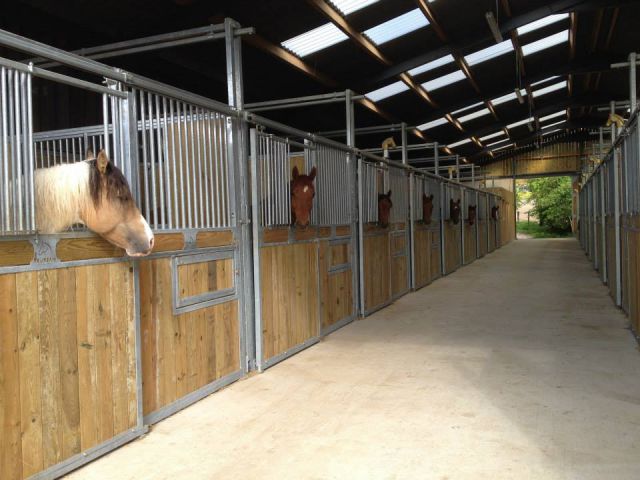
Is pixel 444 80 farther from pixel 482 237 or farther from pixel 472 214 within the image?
pixel 482 237

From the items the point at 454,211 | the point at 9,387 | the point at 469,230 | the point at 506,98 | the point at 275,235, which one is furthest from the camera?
the point at 506,98

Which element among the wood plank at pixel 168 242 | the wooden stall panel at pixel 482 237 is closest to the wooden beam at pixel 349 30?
the wood plank at pixel 168 242

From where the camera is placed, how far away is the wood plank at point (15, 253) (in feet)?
6.63

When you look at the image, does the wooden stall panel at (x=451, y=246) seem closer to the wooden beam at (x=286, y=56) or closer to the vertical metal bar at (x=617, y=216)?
the wooden beam at (x=286, y=56)

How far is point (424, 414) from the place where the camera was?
298 centimetres

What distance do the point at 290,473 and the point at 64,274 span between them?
1296 mm

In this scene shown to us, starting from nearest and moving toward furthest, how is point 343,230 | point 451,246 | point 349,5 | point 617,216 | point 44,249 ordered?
point 44,249, point 343,230, point 617,216, point 349,5, point 451,246

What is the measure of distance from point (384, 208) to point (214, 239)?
11.9ft

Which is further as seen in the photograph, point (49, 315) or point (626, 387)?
point (626, 387)

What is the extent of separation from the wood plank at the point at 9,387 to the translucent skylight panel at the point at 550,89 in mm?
15642

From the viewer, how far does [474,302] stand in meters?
7.03

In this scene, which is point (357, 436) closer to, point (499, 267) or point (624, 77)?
point (499, 267)

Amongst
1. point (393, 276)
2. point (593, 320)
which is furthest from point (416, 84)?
point (593, 320)

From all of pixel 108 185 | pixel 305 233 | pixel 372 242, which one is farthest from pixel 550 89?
pixel 108 185
